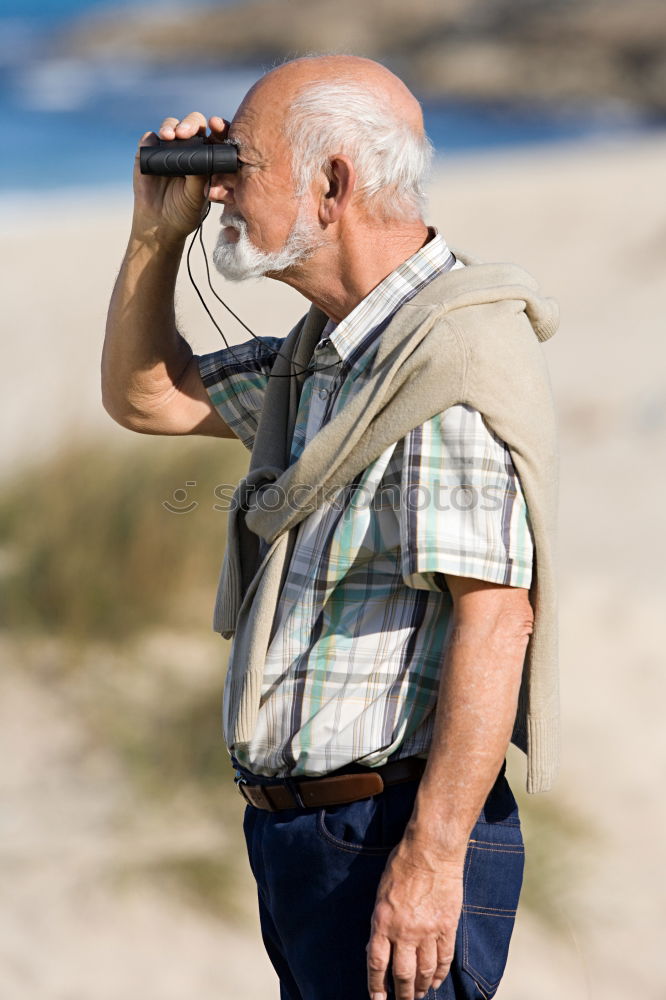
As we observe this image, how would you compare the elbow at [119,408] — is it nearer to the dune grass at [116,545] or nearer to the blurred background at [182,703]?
the blurred background at [182,703]

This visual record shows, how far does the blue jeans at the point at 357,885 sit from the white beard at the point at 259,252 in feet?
2.65

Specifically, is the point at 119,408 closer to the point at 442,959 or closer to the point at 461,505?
the point at 461,505

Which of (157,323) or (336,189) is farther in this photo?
(157,323)

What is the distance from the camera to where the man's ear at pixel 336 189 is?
1.69 metres

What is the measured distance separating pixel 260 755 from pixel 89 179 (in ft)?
95.3

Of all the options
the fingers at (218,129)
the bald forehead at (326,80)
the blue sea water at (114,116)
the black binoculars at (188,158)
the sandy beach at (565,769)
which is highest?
the blue sea water at (114,116)

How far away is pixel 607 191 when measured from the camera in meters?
12.4

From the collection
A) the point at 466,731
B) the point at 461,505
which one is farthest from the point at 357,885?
the point at 461,505

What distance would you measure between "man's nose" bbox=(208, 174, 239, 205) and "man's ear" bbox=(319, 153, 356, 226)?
0.16 m

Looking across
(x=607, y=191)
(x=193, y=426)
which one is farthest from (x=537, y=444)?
(x=607, y=191)

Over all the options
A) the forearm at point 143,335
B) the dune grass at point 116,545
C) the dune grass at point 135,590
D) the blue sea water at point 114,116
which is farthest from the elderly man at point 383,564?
the blue sea water at point 114,116

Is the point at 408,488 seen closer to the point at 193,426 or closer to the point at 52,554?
the point at 193,426

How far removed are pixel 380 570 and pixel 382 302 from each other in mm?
415

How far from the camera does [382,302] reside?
1.76 metres
